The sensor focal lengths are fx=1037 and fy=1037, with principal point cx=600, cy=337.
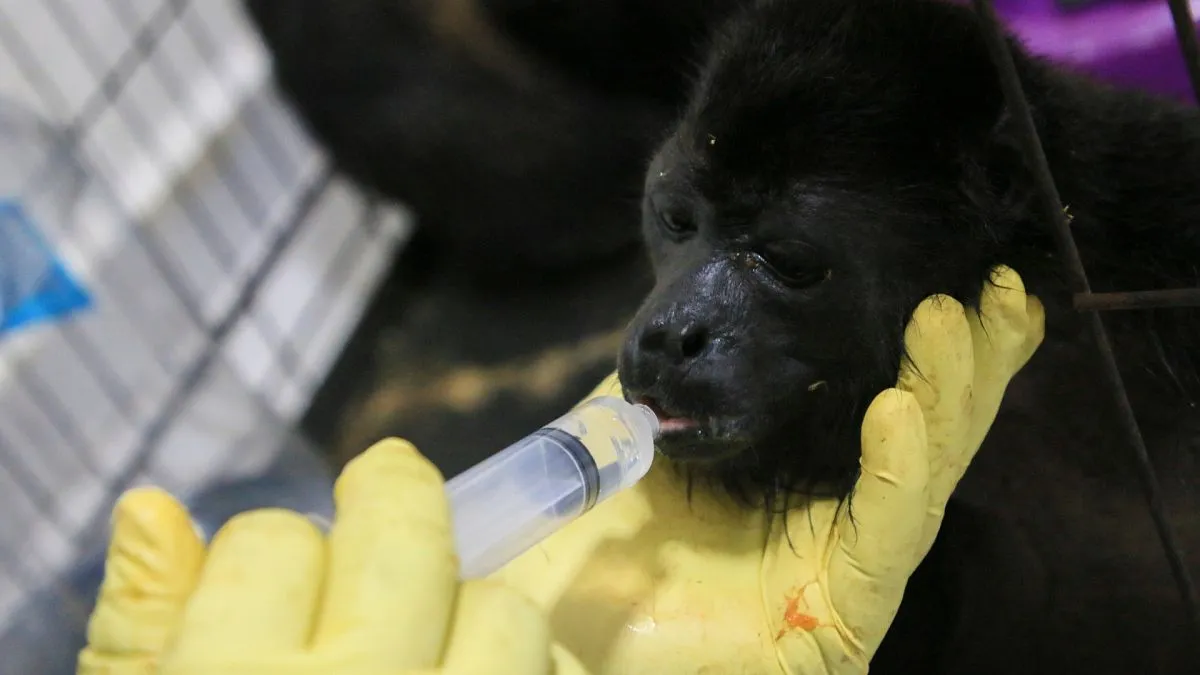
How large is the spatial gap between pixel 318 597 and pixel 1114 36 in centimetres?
144

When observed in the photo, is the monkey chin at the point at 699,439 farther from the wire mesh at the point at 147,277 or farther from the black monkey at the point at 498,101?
the black monkey at the point at 498,101

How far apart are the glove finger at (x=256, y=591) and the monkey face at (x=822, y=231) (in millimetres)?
327

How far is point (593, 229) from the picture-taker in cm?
195

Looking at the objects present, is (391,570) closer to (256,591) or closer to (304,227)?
(256,591)

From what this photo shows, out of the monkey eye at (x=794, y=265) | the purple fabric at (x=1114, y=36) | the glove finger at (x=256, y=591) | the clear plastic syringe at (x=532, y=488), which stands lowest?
the purple fabric at (x=1114, y=36)

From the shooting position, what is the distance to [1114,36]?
1.52 metres

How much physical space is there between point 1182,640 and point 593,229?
50.0 inches

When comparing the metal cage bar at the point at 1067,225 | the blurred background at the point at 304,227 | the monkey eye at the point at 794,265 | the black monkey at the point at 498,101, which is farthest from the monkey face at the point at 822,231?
the black monkey at the point at 498,101

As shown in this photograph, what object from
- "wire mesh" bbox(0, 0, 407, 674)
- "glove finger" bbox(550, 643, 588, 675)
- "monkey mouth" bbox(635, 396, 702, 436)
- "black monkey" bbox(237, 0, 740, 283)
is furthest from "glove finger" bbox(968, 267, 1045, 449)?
"black monkey" bbox(237, 0, 740, 283)

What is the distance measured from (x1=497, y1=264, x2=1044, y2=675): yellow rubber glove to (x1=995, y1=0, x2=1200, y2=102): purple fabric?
0.84 m

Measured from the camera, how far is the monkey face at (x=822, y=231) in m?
0.80

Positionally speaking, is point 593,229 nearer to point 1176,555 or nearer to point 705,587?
point 705,587

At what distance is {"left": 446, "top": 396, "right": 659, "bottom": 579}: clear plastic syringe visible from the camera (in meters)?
0.66

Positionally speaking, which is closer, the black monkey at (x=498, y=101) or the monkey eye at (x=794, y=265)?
the monkey eye at (x=794, y=265)
